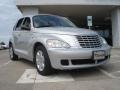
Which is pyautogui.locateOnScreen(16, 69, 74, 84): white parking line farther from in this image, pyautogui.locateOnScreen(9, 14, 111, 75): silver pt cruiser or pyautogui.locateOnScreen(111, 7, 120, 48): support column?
pyautogui.locateOnScreen(111, 7, 120, 48): support column

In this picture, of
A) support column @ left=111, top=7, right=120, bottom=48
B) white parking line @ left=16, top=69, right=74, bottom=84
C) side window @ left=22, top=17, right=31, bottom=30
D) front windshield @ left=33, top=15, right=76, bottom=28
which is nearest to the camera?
white parking line @ left=16, top=69, right=74, bottom=84

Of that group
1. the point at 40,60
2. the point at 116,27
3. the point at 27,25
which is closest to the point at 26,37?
the point at 27,25

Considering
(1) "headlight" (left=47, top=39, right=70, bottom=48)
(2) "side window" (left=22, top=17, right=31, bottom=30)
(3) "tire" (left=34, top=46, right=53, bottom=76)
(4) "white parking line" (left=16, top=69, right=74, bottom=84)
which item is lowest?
(4) "white parking line" (left=16, top=69, right=74, bottom=84)

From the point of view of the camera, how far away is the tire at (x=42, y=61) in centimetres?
652

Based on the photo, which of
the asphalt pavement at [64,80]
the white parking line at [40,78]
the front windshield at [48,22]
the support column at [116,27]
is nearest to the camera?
the asphalt pavement at [64,80]

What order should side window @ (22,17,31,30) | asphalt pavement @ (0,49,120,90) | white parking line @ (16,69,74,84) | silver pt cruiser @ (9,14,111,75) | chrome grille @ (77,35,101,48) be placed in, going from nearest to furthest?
asphalt pavement @ (0,49,120,90) → white parking line @ (16,69,74,84) → silver pt cruiser @ (9,14,111,75) → chrome grille @ (77,35,101,48) → side window @ (22,17,31,30)

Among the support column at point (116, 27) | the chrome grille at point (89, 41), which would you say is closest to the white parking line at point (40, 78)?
the chrome grille at point (89, 41)

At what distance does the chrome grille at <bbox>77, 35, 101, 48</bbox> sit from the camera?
256 inches

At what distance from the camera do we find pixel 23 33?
331 inches

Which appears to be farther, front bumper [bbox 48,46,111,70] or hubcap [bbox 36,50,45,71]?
hubcap [bbox 36,50,45,71]

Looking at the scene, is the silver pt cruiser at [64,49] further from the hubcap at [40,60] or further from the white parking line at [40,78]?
the white parking line at [40,78]

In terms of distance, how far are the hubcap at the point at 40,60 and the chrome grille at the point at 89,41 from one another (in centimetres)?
112

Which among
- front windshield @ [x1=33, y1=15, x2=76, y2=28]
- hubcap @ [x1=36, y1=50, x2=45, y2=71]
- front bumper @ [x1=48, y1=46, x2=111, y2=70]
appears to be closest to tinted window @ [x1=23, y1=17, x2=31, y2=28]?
front windshield @ [x1=33, y1=15, x2=76, y2=28]

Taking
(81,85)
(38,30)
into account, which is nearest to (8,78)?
(38,30)
